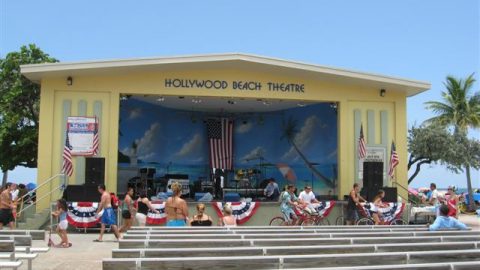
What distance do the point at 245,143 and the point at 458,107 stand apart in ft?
52.3

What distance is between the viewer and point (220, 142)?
25859 mm

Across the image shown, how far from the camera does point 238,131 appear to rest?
26469mm

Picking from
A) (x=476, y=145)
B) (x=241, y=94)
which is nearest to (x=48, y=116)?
(x=241, y=94)

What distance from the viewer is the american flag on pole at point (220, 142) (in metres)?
25.7

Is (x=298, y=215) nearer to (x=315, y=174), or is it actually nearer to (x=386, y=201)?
(x=386, y=201)

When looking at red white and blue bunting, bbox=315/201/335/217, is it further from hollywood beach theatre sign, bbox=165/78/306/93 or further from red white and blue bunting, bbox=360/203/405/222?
hollywood beach theatre sign, bbox=165/78/306/93

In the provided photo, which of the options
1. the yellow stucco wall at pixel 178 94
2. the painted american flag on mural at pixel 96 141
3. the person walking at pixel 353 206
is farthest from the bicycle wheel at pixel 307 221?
the painted american flag on mural at pixel 96 141

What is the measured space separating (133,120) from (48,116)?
6743 millimetres

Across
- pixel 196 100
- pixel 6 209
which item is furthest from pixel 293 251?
pixel 196 100

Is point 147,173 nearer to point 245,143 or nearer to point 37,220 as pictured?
point 245,143

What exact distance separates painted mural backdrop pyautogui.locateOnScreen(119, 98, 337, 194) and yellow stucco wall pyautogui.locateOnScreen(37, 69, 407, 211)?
359cm

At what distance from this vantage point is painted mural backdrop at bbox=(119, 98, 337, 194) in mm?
24141

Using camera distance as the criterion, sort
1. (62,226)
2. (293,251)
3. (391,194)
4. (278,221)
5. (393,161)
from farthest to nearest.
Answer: (393,161) → (391,194) → (278,221) → (62,226) → (293,251)

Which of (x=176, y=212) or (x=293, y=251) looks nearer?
(x=293, y=251)
